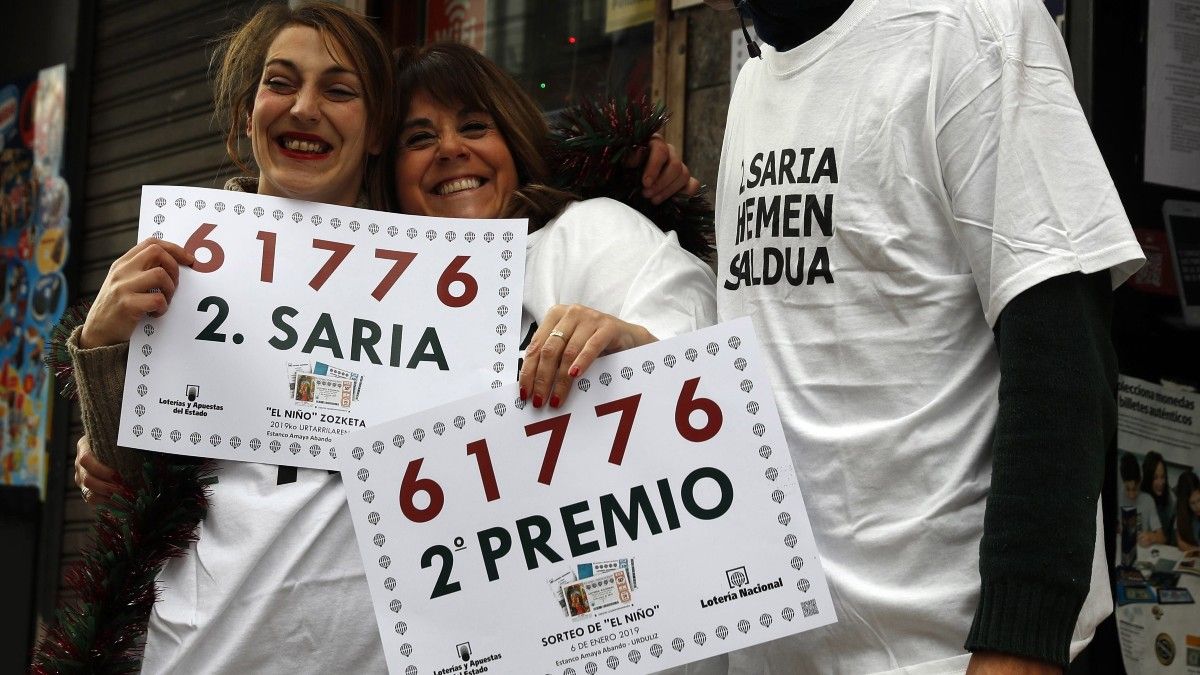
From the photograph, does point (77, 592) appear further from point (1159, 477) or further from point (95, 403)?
point (1159, 477)

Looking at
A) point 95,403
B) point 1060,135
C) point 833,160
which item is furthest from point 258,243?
point 1060,135

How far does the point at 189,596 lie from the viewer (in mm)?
2369

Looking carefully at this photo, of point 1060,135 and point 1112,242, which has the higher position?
point 1060,135

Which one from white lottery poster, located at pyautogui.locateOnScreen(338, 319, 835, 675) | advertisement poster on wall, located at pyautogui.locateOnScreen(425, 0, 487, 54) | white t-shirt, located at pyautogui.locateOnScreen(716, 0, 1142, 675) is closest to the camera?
white t-shirt, located at pyautogui.locateOnScreen(716, 0, 1142, 675)

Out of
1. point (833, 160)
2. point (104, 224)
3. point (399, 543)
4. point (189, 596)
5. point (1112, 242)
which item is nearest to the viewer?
point (1112, 242)

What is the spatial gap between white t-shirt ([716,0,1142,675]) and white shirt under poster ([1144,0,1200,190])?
148 centimetres

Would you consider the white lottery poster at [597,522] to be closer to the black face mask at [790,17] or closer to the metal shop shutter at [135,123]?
the black face mask at [790,17]

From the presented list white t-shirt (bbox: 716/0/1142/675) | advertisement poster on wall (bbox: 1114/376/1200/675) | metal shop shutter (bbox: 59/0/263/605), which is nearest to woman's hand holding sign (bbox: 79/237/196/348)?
white t-shirt (bbox: 716/0/1142/675)

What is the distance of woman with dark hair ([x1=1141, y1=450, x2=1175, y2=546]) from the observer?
3191 mm

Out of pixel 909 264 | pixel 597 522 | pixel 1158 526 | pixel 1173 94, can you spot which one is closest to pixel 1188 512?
pixel 1158 526

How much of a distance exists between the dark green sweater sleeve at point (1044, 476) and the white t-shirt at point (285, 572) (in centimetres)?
69

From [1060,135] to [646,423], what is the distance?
688 millimetres

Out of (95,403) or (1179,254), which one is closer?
(95,403)

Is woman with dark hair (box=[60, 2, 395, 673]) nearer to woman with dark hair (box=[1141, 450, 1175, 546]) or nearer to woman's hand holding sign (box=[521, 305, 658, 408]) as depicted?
woman's hand holding sign (box=[521, 305, 658, 408])
